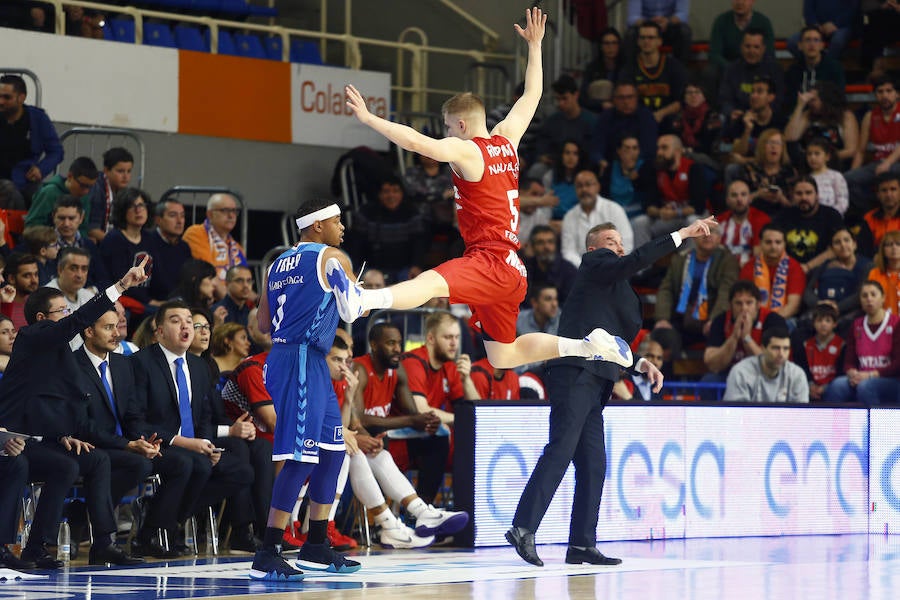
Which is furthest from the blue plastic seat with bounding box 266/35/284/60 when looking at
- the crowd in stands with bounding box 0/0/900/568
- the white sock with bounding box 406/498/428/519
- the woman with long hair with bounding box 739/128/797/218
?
the white sock with bounding box 406/498/428/519

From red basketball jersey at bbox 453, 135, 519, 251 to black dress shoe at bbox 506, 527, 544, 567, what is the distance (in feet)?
5.49

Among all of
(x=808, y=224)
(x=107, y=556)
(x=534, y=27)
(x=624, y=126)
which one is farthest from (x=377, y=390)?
(x=624, y=126)

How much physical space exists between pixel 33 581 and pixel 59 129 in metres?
8.43

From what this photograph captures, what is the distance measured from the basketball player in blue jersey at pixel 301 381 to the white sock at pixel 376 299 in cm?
46

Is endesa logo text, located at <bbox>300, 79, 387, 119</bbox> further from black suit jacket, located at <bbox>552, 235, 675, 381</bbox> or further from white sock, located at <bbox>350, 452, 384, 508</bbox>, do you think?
black suit jacket, located at <bbox>552, 235, 675, 381</bbox>

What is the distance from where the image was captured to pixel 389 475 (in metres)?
10.5

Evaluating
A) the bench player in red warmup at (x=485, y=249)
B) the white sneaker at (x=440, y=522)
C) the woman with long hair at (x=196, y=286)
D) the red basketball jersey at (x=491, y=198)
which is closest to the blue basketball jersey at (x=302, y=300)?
the bench player in red warmup at (x=485, y=249)

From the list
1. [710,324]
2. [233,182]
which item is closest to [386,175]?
[233,182]

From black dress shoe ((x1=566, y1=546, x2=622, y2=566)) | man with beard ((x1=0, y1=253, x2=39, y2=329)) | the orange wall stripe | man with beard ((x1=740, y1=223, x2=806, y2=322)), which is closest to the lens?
black dress shoe ((x1=566, y1=546, x2=622, y2=566))

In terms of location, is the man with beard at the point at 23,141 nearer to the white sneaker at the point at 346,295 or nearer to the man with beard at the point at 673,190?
the man with beard at the point at 673,190

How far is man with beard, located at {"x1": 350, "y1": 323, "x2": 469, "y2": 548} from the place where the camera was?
33.4 feet

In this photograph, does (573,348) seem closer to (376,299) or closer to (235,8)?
(376,299)

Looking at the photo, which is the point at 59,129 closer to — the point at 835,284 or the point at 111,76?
the point at 111,76

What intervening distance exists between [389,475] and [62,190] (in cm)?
416
